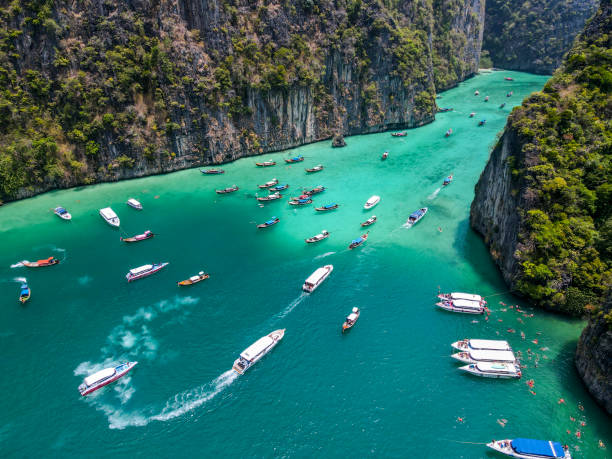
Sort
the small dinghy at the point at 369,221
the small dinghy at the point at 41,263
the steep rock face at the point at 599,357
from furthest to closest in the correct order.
→ the small dinghy at the point at 369,221 < the small dinghy at the point at 41,263 < the steep rock face at the point at 599,357

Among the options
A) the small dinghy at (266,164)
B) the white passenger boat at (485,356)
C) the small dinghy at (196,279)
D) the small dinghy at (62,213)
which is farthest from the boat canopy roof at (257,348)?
the small dinghy at (266,164)

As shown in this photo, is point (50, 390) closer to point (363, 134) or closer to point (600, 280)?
point (600, 280)

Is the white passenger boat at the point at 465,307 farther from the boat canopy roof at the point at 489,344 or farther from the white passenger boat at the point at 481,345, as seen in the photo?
the boat canopy roof at the point at 489,344

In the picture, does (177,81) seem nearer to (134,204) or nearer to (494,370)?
(134,204)

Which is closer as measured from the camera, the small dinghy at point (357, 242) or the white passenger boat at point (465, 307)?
the white passenger boat at point (465, 307)

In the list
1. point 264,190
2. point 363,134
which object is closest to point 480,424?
point 264,190

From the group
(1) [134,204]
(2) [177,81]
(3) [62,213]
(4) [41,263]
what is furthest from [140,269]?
(2) [177,81]
